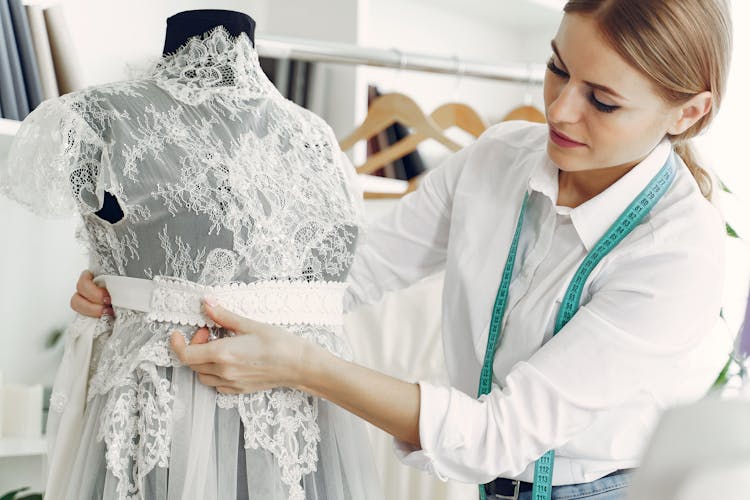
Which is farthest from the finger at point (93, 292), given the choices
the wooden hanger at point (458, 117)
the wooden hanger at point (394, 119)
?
the wooden hanger at point (458, 117)

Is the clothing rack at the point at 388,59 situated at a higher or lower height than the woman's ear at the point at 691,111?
lower

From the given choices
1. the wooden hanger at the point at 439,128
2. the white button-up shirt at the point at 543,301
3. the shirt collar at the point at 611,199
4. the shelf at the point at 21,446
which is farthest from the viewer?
the wooden hanger at the point at 439,128

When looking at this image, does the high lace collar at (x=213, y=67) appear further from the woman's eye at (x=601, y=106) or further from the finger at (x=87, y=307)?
the woman's eye at (x=601, y=106)

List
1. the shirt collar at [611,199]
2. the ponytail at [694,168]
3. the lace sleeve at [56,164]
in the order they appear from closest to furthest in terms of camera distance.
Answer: the lace sleeve at [56,164], the shirt collar at [611,199], the ponytail at [694,168]

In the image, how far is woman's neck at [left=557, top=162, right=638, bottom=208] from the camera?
4.26 feet

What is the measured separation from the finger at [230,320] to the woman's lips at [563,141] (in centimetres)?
46

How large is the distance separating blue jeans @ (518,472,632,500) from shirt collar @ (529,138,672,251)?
335 mm

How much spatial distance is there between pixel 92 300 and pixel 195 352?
8.2 inches

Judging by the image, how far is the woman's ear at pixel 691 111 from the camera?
1183 millimetres

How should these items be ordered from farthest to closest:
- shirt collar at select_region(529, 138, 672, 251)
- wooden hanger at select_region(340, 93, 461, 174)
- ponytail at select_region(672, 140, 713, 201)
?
wooden hanger at select_region(340, 93, 461, 174)
ponytail at select_region(672, 140, 713, 201)
shirt collar at select_region(529, 138, 672, 251)

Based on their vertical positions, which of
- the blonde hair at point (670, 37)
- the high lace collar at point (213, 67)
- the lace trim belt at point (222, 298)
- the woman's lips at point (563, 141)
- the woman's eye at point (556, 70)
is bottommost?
the lace trim belt at point (222, 298)

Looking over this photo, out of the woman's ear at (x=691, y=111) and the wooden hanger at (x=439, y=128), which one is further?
the wooden hanger at (x=439, y=128)

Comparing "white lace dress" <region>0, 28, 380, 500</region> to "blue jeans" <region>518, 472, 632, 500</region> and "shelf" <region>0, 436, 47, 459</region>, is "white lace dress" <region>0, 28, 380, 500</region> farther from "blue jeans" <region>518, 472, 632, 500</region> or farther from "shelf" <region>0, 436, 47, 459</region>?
"shelf" <region>0, 436, 47, 459</region>

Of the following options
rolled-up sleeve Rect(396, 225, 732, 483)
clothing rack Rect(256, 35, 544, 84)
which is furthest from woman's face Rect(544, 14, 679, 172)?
clothing rack Rect(256, 35, 544, 84)
